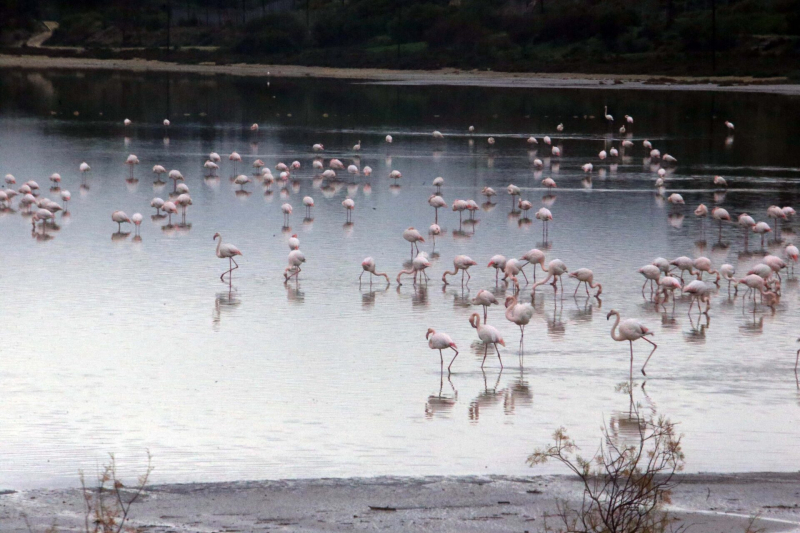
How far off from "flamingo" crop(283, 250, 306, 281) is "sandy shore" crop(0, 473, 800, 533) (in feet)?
23.2

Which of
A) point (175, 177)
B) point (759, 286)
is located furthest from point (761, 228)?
point (175, 177)

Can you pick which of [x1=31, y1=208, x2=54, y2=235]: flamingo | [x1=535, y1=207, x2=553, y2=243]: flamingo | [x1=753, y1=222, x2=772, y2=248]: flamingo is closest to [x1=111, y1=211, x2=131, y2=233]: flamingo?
[x1=31, y1=208, x2=54, y2=235]: flamingo

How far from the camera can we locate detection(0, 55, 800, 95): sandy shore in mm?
63781

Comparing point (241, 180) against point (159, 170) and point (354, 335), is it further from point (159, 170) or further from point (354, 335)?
point (354, 335)

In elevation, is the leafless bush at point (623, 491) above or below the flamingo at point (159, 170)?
below

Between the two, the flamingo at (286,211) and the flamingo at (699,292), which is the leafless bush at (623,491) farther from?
the flamingo at (286,211)

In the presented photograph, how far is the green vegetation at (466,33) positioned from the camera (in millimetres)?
77375

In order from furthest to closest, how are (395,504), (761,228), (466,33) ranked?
(466,33) → (761,228) → (395,504)

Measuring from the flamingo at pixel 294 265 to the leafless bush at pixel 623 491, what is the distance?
234 inches

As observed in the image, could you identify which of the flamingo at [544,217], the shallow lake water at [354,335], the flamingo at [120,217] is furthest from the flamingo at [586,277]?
the flamingo at [120,217]

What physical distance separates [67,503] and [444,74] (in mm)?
70829

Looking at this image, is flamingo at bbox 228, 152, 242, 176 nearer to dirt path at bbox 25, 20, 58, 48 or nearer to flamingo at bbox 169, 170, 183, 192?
flamingo at bbox 169, 170, 183, 192

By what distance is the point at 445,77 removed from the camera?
73375mm

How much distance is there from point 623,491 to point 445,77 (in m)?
68.6
